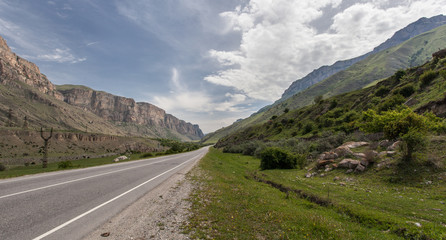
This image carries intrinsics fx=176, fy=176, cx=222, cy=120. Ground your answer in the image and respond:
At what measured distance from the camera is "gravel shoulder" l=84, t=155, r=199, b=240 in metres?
4.97

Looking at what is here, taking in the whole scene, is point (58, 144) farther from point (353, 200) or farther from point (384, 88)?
point (384, 88)

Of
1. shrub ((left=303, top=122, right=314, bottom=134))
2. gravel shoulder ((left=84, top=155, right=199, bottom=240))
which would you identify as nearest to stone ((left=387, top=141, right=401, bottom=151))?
gravel shoulder ((left=84, top=155, right=199, bottom=240))

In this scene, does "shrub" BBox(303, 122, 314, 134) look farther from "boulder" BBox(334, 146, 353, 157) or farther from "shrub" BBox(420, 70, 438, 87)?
"boulder" BBox(334, 146, 353, 157)

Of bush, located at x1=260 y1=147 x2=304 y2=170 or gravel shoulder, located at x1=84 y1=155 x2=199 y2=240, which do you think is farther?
bush, located at x1=260 y1=147 x2=304 y2=170

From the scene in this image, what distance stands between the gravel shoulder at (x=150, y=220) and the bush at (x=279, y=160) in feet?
54.0

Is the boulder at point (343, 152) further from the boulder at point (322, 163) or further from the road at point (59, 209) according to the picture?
the road at point (59, 209)

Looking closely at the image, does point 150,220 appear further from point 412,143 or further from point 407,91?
point 407,91

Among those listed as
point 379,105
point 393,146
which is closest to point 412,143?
point 393,146

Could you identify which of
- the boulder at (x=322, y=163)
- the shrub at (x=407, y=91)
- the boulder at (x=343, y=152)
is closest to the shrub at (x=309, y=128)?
the shrub at (x=407, y=91)

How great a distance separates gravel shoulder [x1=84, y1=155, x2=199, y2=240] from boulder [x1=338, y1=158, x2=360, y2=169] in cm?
1393

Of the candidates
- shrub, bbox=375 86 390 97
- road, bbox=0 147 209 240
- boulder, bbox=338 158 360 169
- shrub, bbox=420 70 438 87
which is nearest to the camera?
road, bbox=0 147 209 240

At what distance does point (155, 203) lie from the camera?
8023mm

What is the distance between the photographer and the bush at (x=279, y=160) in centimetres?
2194

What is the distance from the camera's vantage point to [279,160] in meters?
22.7
